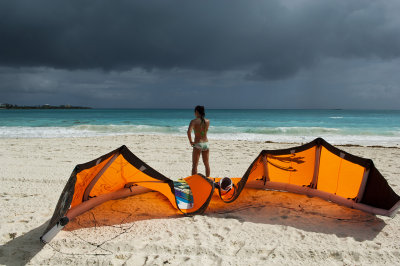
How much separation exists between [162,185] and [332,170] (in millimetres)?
3070

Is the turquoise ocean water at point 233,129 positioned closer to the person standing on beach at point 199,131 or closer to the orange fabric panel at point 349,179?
the person standing on beach at point 199,131

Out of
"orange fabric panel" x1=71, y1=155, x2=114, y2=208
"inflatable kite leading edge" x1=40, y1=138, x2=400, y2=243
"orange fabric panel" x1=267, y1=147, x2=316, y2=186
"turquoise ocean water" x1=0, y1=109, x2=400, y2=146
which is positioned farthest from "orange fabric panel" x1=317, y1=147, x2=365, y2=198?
"turquoise ocean water" x1=0, y1=109, x2=400, y2=146

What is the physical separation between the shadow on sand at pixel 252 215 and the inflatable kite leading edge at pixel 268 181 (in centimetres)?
17

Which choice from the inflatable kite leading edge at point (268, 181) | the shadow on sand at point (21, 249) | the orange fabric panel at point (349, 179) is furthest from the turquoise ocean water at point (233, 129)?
the shadow on sand at point (21, 249)

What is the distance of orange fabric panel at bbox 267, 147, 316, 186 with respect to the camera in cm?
505

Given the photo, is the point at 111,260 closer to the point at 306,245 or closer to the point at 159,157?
the point at 306,245

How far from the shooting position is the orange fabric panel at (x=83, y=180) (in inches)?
155

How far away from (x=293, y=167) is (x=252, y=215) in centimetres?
139

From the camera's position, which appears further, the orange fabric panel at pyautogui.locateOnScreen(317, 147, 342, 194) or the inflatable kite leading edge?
the orange fabric panel at pyautogui.locateOnScreen(317, 147, 342, 194)

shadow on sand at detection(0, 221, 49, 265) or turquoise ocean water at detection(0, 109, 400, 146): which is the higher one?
turquoise ocean water at detection(0, 109, 400, 146)

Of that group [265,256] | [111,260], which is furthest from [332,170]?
[111,260]

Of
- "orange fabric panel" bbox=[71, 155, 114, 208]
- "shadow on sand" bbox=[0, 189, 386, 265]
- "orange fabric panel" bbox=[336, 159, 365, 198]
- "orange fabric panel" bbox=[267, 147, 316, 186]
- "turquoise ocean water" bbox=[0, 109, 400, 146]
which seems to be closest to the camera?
"shadow on sand" bbox=[0, 189, 386, 265]

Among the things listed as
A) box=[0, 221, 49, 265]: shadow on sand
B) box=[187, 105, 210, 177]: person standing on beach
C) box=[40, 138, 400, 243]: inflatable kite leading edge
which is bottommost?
box=[0, 221, 49, 265]: shadow on sand

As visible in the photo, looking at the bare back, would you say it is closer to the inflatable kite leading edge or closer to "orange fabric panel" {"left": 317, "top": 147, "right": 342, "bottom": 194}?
the inflatable kite leading edge
